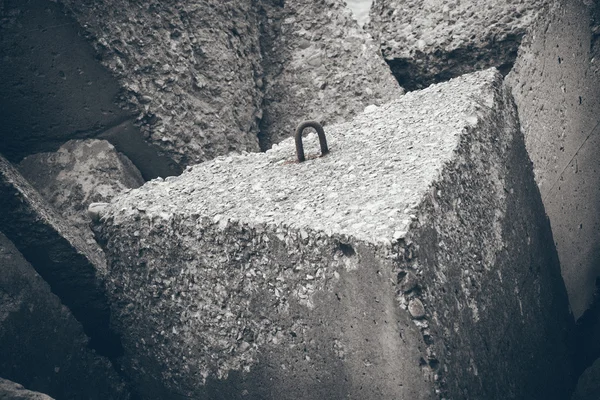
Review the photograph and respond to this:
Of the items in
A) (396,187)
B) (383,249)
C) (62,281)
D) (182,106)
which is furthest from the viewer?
(182,106)

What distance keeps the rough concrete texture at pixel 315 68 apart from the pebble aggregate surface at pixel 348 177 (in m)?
0.31

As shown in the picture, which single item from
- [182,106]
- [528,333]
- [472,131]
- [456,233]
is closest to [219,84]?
[182,106]

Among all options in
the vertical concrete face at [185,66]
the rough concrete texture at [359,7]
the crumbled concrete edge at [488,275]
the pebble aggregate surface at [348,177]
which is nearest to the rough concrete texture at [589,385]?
the crumbled concrete edge at [488,275]

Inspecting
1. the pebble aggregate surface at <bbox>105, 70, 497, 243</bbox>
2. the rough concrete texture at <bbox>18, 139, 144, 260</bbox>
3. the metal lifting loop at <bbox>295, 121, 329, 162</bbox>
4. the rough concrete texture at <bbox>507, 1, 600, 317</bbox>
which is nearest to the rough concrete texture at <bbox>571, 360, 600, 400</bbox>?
the rough concrete texture at <bbox>507, 1, 600, 317</bbox>

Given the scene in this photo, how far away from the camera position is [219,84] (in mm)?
2277

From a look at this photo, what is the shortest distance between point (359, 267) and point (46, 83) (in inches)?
50.2

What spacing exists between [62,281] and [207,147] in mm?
643

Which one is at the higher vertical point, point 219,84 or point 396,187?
point 219,84

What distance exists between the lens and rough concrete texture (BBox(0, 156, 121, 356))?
1.94 m

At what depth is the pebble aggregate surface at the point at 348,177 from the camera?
1386mm

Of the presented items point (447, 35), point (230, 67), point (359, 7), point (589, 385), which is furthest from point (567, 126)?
point (359, 7)

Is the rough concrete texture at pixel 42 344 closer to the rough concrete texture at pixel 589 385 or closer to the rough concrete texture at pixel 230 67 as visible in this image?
the rough concrete texture at pixel 230 67

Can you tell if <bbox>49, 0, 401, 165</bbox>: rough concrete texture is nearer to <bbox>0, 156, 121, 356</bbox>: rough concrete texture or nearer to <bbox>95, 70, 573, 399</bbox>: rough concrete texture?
<bbox>95, 70, 573, 399</bbox>: rough concrete texture

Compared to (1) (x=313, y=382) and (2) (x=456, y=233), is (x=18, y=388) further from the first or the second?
(2) (x=456, y=233)
